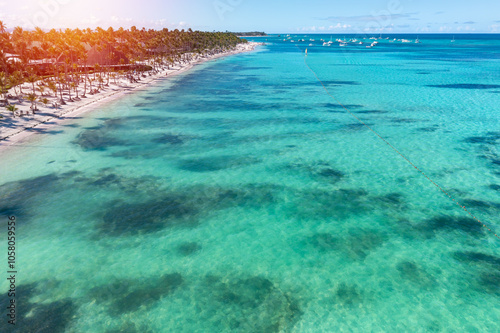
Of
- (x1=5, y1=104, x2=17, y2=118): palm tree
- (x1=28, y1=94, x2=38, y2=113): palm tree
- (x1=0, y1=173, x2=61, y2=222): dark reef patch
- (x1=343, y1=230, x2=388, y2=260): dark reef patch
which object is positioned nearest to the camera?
(x1=343, y1=230, x2=388, y2=260): dark reef patch

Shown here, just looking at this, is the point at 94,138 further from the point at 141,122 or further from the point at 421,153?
the point at 421,153

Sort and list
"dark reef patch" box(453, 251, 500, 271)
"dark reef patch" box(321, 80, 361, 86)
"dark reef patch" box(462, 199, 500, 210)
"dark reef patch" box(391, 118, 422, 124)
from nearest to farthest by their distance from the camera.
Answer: "dark reef patch" box(453, 251, 500, 271)
"dark reef patch" box(462, 199, 500, 210)
"dark reef patch" box(391, 118, 422, 124)
"dark reef patch" box(321, 80, 361, 86)

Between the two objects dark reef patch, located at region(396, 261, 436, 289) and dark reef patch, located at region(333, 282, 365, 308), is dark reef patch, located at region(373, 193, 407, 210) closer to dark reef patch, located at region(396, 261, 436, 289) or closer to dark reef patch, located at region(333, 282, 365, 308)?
dark reef patch, located at region(396, 261, 436, 289)

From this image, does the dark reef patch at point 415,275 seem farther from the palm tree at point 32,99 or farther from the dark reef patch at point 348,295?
the palm tree at point 32,99

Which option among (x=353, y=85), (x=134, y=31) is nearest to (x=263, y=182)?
(x=353, y=85)

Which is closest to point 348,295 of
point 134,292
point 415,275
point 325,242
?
point 415,275

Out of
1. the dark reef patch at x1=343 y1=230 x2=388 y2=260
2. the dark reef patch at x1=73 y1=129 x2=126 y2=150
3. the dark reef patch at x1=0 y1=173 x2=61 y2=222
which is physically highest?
the dark reef patch at x1=73 y1=129 x2=126 y2=150

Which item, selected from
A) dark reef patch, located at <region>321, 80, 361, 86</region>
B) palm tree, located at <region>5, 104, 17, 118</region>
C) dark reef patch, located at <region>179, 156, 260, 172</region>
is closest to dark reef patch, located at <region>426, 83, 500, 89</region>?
dark reef patch, located at <region>321, 80, 361, 86</region>
